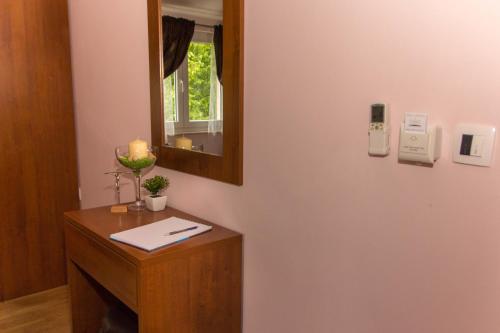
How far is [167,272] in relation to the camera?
4.89 ft

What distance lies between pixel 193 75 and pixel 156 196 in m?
0.58

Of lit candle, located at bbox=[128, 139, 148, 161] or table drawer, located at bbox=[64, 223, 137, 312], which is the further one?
lit candle, located at bbox=[128, 139, 148, 161]

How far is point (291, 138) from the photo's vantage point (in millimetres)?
A: 1459

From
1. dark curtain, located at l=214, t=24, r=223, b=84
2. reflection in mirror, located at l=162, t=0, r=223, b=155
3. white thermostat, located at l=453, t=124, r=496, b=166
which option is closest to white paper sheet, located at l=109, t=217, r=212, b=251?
reflection in mirror, located at l=162, t=0, r=223, b=155

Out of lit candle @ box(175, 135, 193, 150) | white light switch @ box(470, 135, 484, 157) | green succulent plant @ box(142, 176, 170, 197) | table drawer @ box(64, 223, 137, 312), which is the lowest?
table drawer @ box(64, 223, 137, 312)

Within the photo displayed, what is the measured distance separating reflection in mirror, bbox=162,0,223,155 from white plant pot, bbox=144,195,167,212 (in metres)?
0.26

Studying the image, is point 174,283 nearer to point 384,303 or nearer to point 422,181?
point 384,303

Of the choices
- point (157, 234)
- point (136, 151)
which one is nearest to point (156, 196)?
point (136, 151)

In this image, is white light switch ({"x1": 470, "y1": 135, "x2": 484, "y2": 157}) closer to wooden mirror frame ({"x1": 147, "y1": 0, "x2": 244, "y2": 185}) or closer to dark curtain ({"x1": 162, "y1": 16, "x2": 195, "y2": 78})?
wooden mirror frame ({"x1": 147, "y1": 0, "x2": 244, "y2": 185})

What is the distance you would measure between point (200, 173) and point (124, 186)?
789 mm

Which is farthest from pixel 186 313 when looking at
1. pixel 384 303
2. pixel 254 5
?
pixel 254 5

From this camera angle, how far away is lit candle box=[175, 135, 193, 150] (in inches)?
74.9

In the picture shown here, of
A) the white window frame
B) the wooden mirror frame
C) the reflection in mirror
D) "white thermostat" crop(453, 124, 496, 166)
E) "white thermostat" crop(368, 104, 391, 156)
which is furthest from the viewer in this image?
the white window frame

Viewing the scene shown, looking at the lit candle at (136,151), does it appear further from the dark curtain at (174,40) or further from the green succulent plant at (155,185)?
the dark curtain at (174,40)
